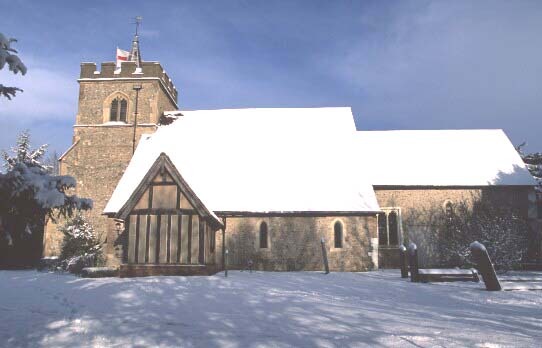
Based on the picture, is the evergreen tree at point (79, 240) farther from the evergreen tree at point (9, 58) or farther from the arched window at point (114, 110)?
the evergreen tree at point (9, 58)

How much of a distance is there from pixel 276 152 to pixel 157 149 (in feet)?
21.9

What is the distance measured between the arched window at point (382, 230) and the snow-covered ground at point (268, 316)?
9850 millimetres

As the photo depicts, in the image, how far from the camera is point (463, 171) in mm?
22875

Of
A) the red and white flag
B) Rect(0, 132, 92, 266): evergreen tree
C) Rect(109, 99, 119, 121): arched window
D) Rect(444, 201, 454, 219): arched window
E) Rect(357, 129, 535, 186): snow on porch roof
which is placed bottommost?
Rect(0, 132, 92, 266): evergreen tree

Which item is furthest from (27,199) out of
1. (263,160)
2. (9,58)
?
(263,160)

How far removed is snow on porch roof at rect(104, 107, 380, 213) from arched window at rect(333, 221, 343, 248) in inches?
31.7

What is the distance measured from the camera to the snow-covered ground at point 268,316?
580cm

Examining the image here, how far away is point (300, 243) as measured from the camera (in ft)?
63.8

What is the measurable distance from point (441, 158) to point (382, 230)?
581 centimetres

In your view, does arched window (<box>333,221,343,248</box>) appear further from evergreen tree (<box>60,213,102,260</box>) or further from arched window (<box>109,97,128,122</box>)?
arched window (<box>109,97,128,122</box>)

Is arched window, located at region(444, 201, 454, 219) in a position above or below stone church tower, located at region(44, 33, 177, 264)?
below

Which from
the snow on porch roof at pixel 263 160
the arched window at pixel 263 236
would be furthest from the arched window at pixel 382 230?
the arched window at pixel 263 236

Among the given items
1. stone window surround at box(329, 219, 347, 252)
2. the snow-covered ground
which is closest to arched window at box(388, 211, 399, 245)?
stone window surround at box(329, 219, 347, 252)

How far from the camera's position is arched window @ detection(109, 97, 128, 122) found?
25719 millimetres
